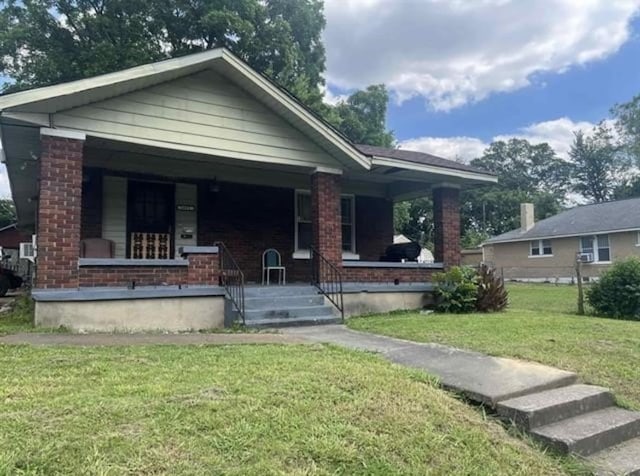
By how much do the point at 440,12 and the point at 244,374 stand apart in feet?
45.9

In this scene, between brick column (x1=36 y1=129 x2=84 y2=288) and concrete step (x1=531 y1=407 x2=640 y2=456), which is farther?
brick column (x1=36 y1=129 x2=84 y2=288)

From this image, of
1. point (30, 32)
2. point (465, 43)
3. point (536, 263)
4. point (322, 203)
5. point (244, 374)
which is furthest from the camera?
point (536, 263)

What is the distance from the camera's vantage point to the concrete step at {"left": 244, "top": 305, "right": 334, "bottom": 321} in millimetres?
8070

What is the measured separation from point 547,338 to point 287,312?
406 cm

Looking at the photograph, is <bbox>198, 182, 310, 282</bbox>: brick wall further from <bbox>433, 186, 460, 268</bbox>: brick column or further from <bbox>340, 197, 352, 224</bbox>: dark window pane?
<bbox>433, 186, 460, 268</bbox>: brick column

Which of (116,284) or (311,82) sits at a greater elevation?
(311,82)

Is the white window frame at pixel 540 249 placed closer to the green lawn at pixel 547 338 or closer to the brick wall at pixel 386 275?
the brick wall at pixel 386 275

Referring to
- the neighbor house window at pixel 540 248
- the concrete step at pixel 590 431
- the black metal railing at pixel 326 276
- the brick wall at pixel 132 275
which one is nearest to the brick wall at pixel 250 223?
the black metal railing at pixel 326 276

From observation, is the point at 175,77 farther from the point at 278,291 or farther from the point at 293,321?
the point at 293,321

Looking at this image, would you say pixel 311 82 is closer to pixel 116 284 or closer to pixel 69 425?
pixel 116 284

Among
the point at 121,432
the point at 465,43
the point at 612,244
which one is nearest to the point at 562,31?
the point at 465,43

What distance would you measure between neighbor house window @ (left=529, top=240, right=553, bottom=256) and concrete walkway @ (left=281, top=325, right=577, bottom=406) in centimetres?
2685

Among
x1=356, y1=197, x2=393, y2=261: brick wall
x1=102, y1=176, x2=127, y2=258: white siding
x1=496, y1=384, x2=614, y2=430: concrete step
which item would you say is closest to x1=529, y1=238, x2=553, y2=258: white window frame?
x1=356, y1=197, x2=393, y2=261: brick wall

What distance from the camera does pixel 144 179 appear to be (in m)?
10.4
